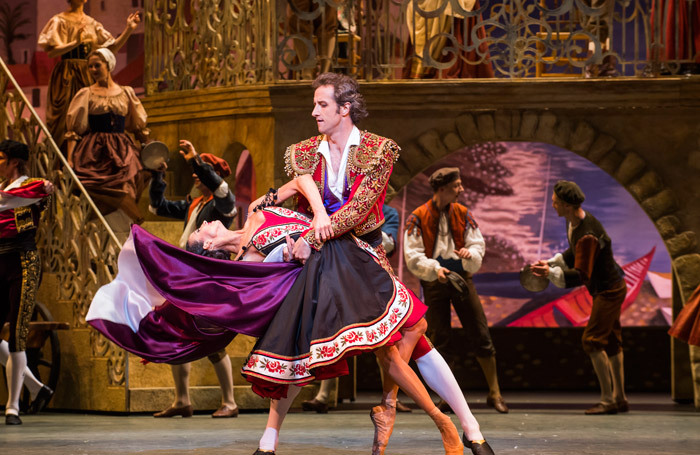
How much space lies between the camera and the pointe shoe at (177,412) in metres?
8.91

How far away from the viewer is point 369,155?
19.2 feet

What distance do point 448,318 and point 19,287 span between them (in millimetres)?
3073

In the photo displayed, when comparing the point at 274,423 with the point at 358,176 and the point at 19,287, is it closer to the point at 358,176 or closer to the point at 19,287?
the point at 358,176

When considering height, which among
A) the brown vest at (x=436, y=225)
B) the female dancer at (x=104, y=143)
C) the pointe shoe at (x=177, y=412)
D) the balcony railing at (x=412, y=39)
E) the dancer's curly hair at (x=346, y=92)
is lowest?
the pointe shoe at (x=177, y=412)

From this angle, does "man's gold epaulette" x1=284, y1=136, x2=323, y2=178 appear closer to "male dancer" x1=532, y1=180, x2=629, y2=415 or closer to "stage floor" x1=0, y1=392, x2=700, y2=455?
"stage floor" x1=0, y1=392, x2=700, y2=455

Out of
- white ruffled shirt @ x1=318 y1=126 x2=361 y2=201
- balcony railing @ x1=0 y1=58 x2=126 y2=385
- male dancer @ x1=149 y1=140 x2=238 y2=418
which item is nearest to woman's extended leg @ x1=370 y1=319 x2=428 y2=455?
white ruffled shirt @ x1=318 y1=126 x2=361 y2=201

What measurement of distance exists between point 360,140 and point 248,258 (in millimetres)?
738

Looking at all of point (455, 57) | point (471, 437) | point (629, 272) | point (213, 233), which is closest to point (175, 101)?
point (455, 57)

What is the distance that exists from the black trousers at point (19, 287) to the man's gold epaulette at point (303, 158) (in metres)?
3.21

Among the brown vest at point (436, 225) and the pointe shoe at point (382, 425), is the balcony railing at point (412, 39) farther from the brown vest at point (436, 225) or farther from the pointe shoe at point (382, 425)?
the pointe shoe at point (382, 425)

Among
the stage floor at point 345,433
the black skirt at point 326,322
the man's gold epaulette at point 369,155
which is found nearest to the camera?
the black skirt at point 326,322

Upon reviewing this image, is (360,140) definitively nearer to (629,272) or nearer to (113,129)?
(113,129)

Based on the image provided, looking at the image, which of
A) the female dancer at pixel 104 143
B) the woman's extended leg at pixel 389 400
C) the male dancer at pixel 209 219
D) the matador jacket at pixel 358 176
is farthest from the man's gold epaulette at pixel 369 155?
the female dancer at pixel 104 143

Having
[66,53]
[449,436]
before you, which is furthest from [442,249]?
[66,53]
